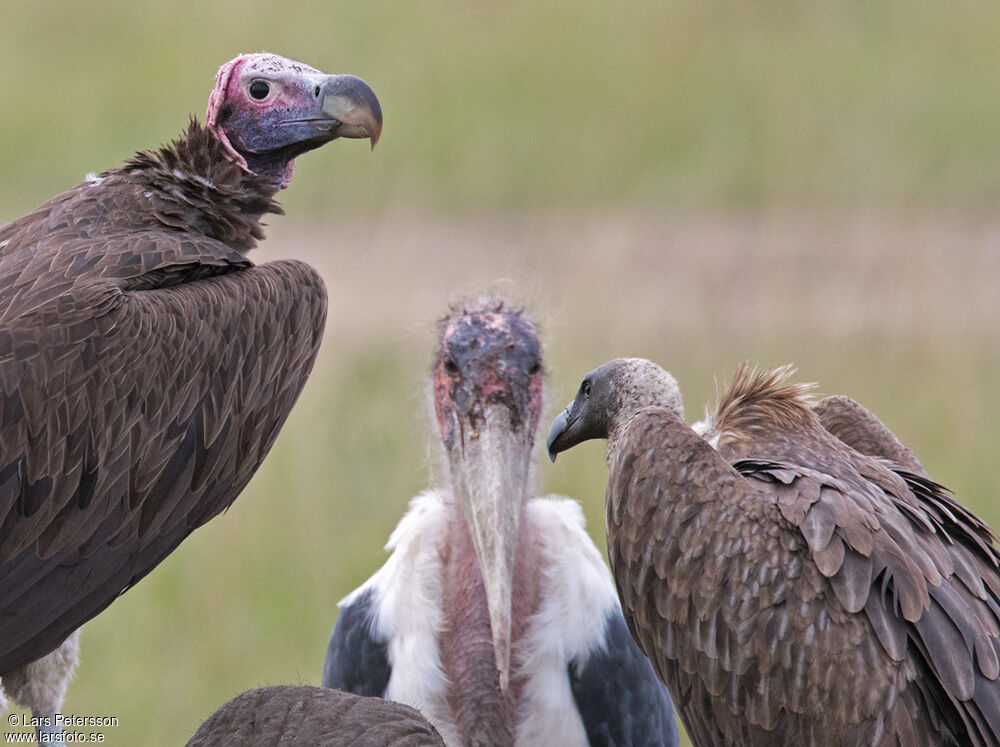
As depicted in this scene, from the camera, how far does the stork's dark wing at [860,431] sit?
469cm

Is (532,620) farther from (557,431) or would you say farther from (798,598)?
(798,598)

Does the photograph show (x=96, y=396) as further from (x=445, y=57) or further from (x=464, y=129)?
(x=445, y=57)

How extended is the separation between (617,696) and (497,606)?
1.42 feet

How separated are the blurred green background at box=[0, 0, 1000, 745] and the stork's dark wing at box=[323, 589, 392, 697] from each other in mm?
2863

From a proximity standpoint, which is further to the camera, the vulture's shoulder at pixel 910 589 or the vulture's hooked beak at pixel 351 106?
the vulture's hooked beak at pixel 351 106

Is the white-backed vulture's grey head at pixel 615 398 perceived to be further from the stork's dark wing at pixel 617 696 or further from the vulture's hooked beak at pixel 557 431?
the stork's dark wing at pixel 617 696

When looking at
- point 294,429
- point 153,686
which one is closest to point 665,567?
point 153,686

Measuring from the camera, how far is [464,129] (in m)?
13.8

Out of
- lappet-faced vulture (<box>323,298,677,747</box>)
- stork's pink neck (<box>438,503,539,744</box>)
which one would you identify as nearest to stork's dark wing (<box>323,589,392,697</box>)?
lappet-faced vulture (<box>323,298,677,747</box>)

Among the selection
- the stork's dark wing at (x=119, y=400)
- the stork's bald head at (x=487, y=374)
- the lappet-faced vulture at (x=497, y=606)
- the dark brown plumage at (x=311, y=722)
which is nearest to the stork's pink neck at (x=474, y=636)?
the lappet-faced vulture at (x=497, y=606)

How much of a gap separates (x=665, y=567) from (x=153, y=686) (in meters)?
3.96

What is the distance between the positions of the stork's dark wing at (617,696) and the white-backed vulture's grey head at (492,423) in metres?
0.23

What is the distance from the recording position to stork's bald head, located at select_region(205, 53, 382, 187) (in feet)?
15.1

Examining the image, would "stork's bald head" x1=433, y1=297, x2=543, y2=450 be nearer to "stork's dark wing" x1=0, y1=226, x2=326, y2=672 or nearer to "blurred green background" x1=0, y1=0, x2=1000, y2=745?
"stork's dark wing" x1=0, y1=226, x2=326, y2=672
